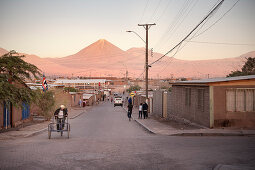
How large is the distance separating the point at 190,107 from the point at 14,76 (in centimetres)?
1230

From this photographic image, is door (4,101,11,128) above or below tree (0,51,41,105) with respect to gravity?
below

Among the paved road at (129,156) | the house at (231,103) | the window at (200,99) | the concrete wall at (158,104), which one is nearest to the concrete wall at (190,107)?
the window at (200,99)

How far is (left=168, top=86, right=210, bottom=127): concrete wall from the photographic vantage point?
1819 centimetres

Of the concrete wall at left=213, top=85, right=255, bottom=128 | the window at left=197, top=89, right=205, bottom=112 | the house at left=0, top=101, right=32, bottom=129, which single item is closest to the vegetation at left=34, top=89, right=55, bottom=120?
the house at left=0, top=101, right=32, bottom=129

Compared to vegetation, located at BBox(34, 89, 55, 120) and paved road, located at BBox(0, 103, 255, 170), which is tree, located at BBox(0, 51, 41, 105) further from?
vegetation, located at BBox(34, 89, 55, 120)

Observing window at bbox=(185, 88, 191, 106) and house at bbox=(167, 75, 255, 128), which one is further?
Result: window at bbox=(185, 88, 191, 106)

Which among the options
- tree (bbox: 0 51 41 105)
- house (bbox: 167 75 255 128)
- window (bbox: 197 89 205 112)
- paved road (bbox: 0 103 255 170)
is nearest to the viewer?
paved road (bbox: 0 103 255 170)

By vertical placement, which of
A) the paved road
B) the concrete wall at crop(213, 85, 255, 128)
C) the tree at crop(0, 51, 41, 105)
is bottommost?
the paved road

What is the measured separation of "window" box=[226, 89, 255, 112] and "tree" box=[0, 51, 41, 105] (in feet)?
38.1

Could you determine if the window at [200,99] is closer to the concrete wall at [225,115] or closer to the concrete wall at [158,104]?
the concrete wall at [225,115]

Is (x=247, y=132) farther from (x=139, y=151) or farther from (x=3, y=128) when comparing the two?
(x=3, y=128)

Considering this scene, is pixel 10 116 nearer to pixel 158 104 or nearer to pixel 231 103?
pixel 231 103

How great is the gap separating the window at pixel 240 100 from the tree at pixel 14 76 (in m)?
11.6

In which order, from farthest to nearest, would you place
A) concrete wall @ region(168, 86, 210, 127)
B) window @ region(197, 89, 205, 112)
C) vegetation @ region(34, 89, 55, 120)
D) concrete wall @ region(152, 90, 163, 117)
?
concrete wall @ region(152, 90, 163, 117), vegetation @ region(34, 89, 55, 120), window @ region(197, 89, 205, 112), concrete wall @ region(168, 86, 210, 127)
